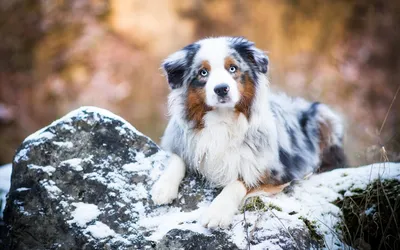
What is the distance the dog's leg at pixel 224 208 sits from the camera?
316 cm

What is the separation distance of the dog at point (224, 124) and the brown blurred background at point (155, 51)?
572cm

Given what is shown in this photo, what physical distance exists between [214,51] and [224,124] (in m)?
Answer: 0.57

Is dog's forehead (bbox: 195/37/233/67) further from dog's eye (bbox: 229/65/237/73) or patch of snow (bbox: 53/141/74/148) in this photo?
patch of snow (bbox: 53/141/74/148)

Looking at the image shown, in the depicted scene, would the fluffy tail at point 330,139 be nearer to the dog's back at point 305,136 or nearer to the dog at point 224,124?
the dog's back at point 305,136

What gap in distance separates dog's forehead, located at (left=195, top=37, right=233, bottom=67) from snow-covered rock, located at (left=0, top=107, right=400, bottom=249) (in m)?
0.90

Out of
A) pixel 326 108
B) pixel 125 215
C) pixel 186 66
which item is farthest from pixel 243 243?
pixel 326 108

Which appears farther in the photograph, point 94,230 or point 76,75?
point 76,75

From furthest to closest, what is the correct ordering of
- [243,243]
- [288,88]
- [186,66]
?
[288,88]
[186,66]
[243,243]

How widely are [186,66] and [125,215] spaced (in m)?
1.24

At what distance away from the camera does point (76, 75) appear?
34.3 ft

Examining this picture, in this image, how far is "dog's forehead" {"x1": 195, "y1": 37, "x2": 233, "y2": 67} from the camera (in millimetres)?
3454

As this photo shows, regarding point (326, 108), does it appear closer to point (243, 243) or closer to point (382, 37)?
point (243, 243)

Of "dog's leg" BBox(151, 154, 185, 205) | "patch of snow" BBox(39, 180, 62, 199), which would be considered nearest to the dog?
"dog's leg" BBox(151, 154, 185, 205)

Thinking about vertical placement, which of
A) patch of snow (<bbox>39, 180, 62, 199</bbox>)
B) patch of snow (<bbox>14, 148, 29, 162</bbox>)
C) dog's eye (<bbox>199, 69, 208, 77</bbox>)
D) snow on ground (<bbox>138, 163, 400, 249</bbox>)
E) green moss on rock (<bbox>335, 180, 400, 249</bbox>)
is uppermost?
dog's eye (<bbox>199, 69, 208, 77</bbox>)
